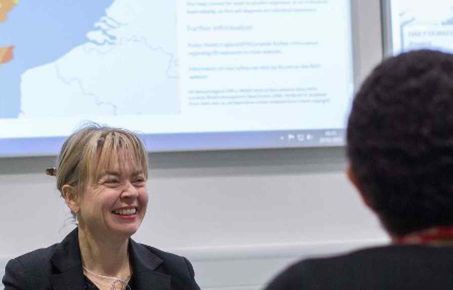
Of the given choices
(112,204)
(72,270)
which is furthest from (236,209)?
(72,270)

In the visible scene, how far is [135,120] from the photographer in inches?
96.2

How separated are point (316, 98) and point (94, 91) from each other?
766mm

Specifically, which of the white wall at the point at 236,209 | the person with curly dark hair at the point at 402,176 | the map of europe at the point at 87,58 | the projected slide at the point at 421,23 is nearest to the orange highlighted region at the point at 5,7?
the map of europe at the point at 87,58

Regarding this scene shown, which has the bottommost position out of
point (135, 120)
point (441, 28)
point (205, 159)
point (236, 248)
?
point (236, 248)

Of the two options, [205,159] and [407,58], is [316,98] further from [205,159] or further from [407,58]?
[407,58]

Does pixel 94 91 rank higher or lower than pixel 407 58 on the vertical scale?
lower

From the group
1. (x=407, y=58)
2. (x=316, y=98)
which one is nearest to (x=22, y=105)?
(x=316, y=98)

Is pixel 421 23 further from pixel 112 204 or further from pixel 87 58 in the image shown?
pixel 112 204

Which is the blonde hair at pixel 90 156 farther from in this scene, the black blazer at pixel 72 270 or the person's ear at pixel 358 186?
the person's ear at pixel 358 186

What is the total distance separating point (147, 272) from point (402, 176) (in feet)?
4.22

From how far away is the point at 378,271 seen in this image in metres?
0.75

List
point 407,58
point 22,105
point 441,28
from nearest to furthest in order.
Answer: point 407,58 < point 22,105 < point 441,28

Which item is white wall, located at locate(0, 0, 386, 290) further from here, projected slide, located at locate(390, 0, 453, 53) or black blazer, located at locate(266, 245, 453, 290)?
black blazer, located at locate(266, 245, 453, 290)

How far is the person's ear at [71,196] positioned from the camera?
197 centimetres
